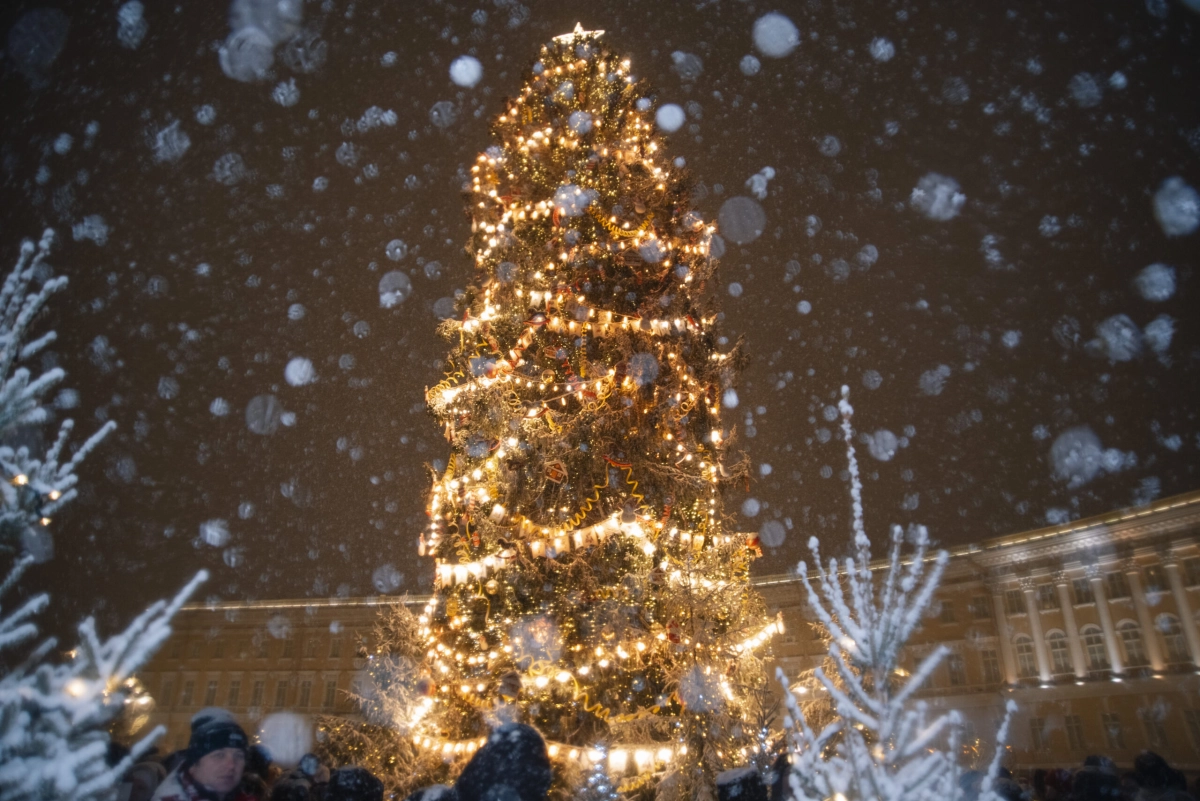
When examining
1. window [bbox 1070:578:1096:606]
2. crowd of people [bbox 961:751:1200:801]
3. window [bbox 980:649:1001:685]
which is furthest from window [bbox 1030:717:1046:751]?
crowd of people [bbox 961:751:1200:801]

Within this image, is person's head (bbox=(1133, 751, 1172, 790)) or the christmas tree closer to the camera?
person's head (bbox=(1133, 751, 1172, 790))

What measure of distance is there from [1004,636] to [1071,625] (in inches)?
122

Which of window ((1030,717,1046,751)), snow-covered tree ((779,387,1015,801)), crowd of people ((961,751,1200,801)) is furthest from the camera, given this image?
window ((1030,717,1046,751))

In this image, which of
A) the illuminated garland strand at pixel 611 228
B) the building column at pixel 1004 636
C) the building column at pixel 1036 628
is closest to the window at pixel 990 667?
the building column at pixel 1004 636

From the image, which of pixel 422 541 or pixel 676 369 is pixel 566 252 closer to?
pixel 676 369

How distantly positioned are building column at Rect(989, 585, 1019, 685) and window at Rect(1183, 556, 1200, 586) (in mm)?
8139

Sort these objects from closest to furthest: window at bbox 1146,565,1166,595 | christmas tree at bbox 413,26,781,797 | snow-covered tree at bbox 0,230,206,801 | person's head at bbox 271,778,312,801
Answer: snow-covered tree at bbox 0,230,206,801
person's head at bbox 271,778,312,801
christmas tree at bbox 413,26,781,797
window at bbox 1146,565,1166,595

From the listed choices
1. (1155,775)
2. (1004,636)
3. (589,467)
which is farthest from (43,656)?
(1004,636)

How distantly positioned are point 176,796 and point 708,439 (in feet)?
24.9

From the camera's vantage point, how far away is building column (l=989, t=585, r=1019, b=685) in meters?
36.7

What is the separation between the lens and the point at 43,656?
2678mm

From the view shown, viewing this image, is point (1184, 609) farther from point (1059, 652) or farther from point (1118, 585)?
point (1059, 652)

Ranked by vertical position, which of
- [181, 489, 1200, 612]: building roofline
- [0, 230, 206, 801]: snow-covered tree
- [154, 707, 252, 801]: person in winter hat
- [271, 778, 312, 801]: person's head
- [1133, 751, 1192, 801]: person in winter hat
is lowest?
[1133, 751, 1192, 801]: person in winter hat

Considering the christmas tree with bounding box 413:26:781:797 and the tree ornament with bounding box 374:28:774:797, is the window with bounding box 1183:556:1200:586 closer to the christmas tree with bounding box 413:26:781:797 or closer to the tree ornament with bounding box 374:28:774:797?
the christmas tree with bounding box 413:26:781:797
